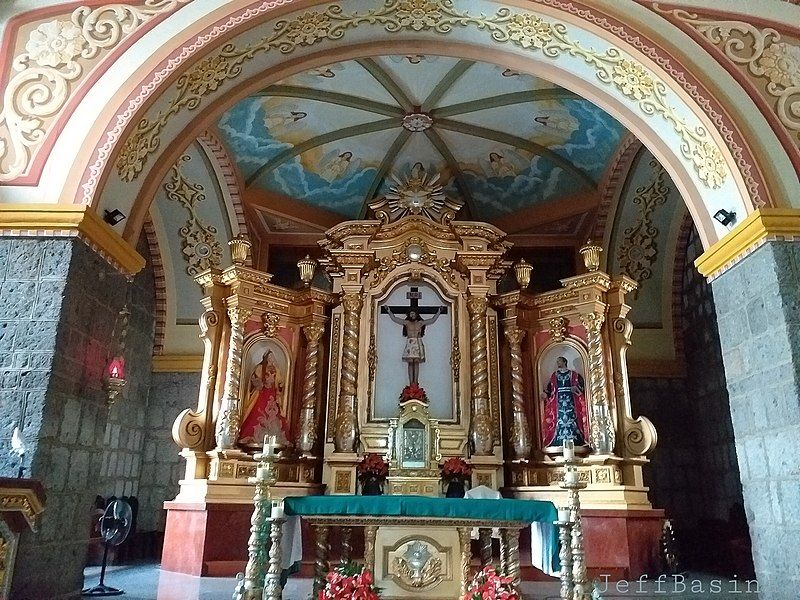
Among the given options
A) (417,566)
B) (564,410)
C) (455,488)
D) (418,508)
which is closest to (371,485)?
(455,488)

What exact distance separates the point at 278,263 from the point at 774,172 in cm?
668

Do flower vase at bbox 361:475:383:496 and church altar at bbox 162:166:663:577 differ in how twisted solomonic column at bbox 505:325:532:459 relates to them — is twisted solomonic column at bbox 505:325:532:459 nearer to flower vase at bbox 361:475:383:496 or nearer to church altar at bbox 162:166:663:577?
church altar at bbox 162:166:663:577

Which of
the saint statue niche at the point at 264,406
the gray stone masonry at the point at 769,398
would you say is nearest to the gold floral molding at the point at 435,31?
the gray stone masonry at the point at 769,398

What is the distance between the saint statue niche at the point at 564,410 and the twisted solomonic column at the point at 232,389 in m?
3.50

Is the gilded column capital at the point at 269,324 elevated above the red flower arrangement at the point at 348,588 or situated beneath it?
elevated above

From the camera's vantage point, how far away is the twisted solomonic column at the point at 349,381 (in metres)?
7.51

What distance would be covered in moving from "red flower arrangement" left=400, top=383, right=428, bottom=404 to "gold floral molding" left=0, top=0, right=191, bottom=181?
167 inches

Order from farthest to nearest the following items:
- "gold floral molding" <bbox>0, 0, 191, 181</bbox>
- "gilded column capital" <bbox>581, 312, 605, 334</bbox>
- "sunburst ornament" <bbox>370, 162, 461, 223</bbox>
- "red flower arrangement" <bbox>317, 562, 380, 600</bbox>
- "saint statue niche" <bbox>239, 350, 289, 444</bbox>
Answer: "sunburst ornament" <bbox>370, 162, 461, 223</bbox>, "gilded column capital" <bbox>581, 312, 605, 334</bbox>, "saint statue niche" <bbox>239, 350, 289, 444</bbox>, "gold floral molding" <bbox>0, 0, 191, 181</bbox>, "red flower arrangement" <bbox>317, 562, 380, 600</bbox>

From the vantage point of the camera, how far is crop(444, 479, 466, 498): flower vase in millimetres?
7207

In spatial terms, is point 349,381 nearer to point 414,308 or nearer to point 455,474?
point 414,308

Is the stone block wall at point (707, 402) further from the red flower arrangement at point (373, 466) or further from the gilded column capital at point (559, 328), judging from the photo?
the red flower arrangement at point (373, 466)

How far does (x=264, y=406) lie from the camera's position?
753cm

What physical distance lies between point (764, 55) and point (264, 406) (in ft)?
19.6

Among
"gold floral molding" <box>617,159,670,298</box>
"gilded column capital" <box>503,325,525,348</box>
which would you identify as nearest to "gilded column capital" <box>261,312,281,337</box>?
"gilded column capital" <box>503,325,525,348</box>
